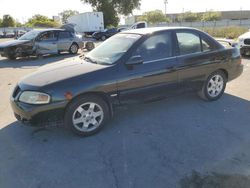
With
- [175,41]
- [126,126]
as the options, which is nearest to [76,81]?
[126,126]

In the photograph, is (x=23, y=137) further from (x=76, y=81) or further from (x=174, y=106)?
(x=174, y=106)

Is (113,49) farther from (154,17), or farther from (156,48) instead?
(154,17)

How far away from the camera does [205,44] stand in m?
5.50

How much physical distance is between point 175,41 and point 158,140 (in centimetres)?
198

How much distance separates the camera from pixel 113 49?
4.94 metres

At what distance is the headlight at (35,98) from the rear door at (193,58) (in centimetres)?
249

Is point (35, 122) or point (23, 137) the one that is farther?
point (23, 137)

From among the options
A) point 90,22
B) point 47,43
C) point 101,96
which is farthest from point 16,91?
point 90,22

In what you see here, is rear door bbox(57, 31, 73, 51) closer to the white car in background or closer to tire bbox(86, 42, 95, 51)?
tire bbox(86, 42, 95, 51)

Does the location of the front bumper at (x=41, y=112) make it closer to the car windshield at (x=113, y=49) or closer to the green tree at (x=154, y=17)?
the car windshield at (x=113, y=49)

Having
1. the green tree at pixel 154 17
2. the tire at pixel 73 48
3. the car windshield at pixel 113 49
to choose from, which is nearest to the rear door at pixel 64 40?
the tire at pixel 73 48

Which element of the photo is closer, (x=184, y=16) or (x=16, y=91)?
(x=16, y=91)

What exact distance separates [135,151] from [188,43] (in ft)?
8.42

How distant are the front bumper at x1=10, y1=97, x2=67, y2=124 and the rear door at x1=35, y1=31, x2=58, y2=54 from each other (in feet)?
34.4
